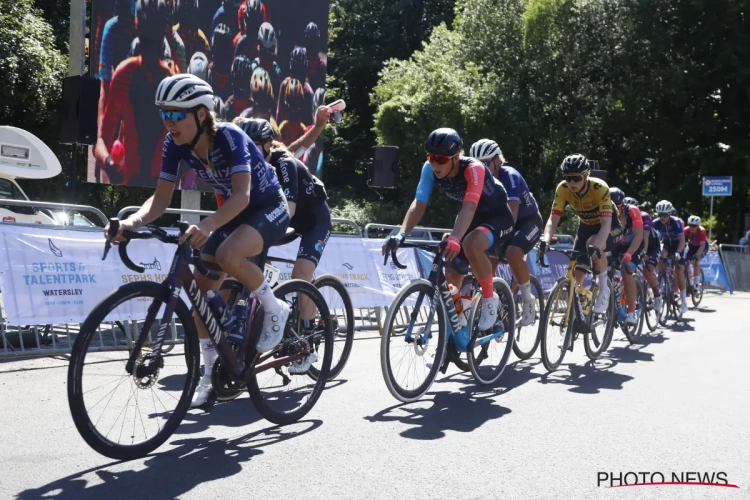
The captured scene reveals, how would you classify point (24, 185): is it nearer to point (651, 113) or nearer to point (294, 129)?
point (294, 129)

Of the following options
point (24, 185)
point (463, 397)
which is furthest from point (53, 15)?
point (463, 397)

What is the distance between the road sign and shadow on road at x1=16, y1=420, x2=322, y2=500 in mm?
26103

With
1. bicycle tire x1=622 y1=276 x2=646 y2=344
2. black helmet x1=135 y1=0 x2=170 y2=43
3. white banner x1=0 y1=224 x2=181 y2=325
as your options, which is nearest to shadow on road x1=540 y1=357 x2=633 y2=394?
bicycle tire x1=622 y1=276 x2=646 y2=344

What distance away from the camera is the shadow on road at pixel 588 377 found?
24.4 feet

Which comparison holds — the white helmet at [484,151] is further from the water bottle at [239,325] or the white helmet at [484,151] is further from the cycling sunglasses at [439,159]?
the water bottle at [239,325]

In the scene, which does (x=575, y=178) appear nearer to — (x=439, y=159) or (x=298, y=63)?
(x=439, y=159)

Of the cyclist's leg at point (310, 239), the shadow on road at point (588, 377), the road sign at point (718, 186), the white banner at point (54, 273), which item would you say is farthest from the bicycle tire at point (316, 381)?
the road sign at point (718, 186)

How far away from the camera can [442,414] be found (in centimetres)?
607

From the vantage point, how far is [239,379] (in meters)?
5.01

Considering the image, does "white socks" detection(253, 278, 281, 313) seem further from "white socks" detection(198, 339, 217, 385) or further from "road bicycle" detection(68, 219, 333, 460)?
"white socks" detection(198, 339, 217, 385)

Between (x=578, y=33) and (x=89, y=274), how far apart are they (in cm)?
2832

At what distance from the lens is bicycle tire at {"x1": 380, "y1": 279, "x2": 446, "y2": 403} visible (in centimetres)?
601

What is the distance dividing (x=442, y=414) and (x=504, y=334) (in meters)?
1.70

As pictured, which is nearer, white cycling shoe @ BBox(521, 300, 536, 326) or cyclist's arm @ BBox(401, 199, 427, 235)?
cyclist's arm @ BBox(401, 199, 427, 235)
